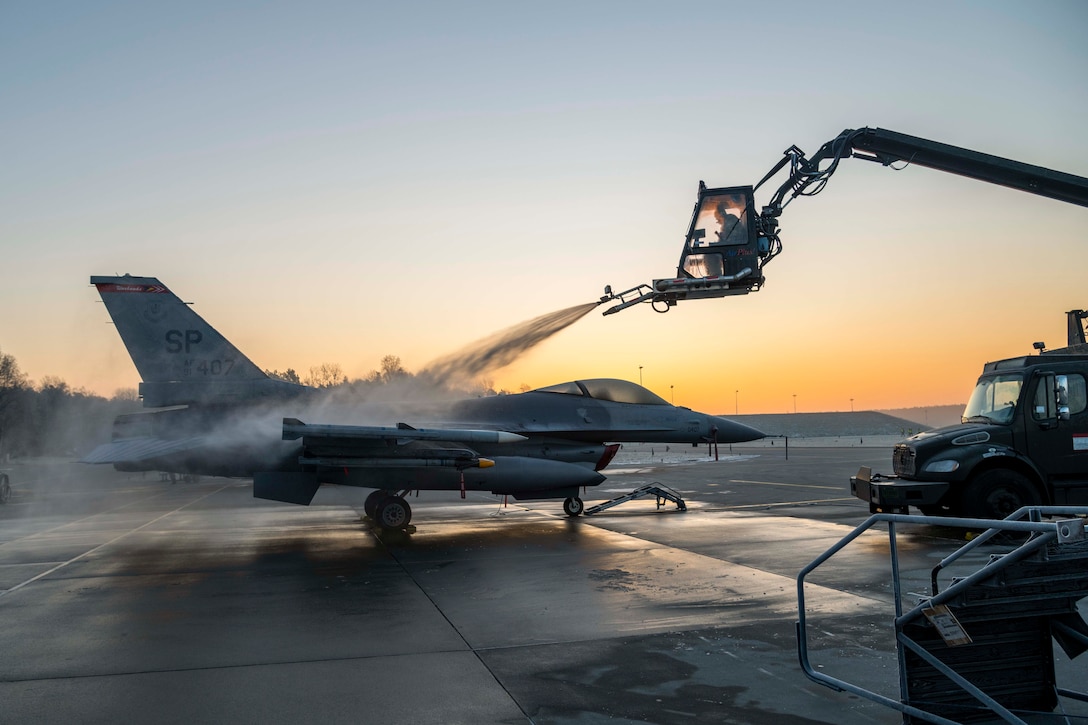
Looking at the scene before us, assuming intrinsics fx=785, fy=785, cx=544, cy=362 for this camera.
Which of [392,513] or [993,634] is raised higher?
[993,634]

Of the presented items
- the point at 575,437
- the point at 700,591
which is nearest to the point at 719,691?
the point at 700,591

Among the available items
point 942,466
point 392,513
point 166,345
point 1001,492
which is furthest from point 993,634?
point 166,345

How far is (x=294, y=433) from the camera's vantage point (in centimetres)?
1392

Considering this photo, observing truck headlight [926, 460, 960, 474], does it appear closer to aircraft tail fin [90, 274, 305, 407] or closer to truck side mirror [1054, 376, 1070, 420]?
truck side mirror [1054, 376, 1070, 420]

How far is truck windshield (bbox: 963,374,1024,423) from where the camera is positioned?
43.1 ft

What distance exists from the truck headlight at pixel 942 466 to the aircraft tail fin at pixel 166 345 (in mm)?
12820

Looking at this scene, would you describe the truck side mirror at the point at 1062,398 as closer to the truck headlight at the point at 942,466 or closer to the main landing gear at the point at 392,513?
the truck headlight at the point at 942,466

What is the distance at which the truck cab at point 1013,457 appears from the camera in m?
12.5

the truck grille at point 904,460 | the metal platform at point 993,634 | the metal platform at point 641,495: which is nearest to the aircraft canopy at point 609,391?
the metal platform at point 641,495

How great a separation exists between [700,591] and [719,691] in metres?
3.59

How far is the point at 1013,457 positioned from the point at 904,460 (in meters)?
1.60

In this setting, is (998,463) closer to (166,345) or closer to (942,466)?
(942,466)

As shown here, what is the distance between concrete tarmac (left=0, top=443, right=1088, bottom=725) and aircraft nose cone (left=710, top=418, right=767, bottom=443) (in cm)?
266

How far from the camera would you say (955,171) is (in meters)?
15.5
